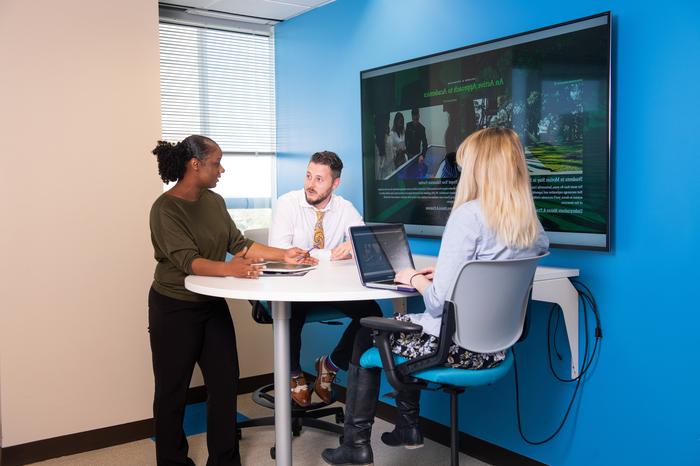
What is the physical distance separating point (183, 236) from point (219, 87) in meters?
2.15

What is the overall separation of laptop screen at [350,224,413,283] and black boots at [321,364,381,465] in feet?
1.17

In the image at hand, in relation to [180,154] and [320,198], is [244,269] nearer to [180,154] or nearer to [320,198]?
[180,154]

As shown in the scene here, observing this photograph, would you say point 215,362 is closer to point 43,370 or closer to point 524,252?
point 43,370

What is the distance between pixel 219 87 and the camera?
4.79 m

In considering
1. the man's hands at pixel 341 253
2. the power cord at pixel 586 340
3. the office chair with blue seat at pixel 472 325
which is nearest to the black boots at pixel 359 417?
the office chair with blue seat at pixel 472 325

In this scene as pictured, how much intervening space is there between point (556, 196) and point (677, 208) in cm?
47

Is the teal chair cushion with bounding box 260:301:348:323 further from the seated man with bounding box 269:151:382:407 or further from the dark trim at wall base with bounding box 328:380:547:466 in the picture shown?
the dark trim at wall base with bounding box 328:380:547:466

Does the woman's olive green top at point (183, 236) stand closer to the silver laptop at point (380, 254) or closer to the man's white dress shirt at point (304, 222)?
the man's white dress shirt at point (304, 222)

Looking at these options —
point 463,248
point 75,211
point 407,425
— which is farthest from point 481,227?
point 75,211

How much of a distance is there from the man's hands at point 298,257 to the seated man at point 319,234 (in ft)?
0.82

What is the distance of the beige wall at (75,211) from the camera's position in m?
3.35

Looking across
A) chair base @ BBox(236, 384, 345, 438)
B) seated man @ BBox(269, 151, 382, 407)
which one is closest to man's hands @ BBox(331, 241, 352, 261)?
seated man @ BBox(269, 151, 382, 407)

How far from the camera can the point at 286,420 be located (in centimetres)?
279

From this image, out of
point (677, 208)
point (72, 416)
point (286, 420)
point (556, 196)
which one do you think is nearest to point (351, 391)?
point (286, 420)
